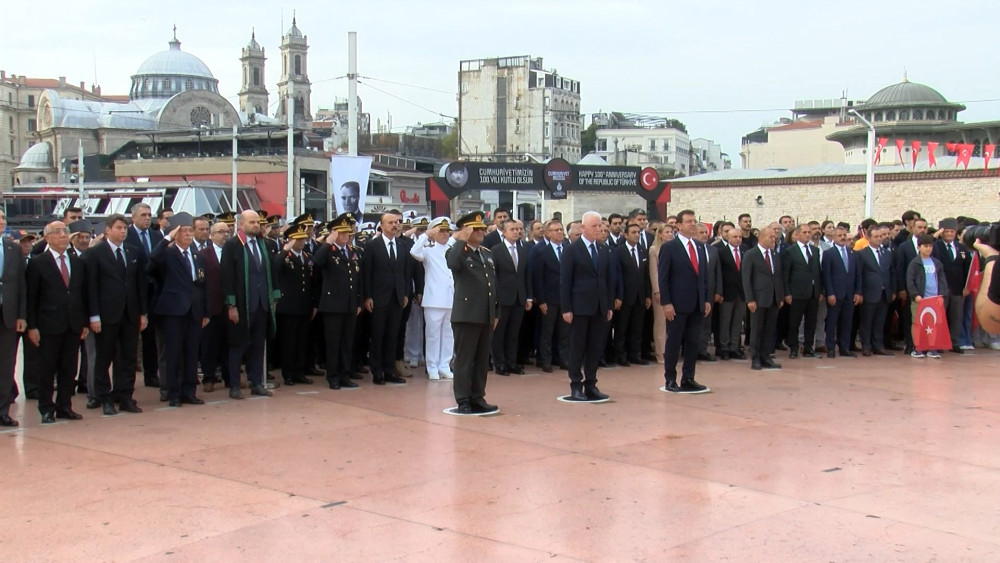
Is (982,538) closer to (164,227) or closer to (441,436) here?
(441,436)

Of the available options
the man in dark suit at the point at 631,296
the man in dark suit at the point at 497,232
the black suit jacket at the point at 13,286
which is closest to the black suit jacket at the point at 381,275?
the man in dark suit at the point at 497,232

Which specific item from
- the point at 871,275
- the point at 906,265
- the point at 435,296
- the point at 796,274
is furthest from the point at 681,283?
the point at 906,265

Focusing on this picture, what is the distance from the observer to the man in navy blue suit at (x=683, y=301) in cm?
989

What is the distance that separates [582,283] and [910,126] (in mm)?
64225

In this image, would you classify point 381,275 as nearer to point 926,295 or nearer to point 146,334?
point 146,334

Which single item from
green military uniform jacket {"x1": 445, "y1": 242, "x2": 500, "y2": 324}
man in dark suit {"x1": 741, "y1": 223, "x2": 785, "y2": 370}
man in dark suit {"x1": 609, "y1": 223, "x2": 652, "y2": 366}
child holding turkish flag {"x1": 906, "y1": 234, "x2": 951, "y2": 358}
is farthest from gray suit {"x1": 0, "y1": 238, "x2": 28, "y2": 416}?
child holding turkish flag {"x1": 906, "y1": 234, "x2": 951, "y2": 358}

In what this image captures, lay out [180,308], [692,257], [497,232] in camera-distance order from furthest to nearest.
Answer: [497,232], [692,257], [180,308]

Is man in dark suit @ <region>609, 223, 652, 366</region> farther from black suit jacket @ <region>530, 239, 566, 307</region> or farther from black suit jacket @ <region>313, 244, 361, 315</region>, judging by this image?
black suit jacket @ <region>313, 244, 361, 315</region>

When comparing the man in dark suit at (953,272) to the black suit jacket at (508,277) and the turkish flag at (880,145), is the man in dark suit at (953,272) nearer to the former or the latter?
the black suit jacket at (508,277)

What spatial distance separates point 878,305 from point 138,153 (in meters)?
77.9

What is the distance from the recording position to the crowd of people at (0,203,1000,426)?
8.58 metres

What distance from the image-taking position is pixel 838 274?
13.1 metres

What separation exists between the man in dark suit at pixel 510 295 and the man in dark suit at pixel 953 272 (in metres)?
6.42

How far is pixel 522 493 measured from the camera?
238 inches
